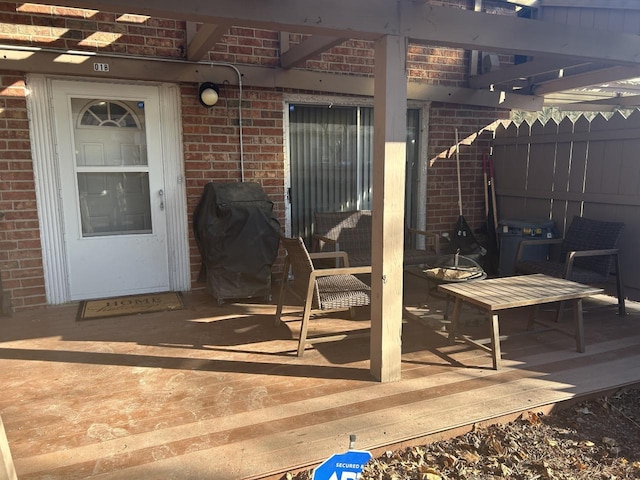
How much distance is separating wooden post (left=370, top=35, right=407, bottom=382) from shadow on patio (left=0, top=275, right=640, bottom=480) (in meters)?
0.23

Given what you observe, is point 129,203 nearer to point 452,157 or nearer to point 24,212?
point 24,212

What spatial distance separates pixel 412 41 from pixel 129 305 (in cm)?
333

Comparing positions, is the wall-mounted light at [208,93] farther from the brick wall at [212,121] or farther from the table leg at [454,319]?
the table leg at [454,319]

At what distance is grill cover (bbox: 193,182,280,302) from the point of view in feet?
14.0

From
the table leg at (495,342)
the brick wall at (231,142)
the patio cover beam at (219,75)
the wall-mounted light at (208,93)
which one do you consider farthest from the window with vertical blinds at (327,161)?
the table leg at (495,342)

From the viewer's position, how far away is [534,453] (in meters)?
2.15

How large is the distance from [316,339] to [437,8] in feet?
7.31

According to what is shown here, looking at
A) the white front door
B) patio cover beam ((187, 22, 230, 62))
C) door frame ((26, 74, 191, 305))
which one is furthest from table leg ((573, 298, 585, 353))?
the white front door

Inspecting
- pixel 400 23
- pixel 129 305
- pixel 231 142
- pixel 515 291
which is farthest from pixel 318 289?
pixel 231 142

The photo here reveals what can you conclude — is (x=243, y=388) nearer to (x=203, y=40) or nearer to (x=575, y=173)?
(x=203, y=40)

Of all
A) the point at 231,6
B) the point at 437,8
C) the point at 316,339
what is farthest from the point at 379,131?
the point at 316,339

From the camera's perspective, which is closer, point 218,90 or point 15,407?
point 15,407

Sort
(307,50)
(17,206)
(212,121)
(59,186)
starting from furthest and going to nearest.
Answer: (212,121) → (59,186) → (17,206) → (307,50)

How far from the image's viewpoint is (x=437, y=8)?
2.60 meters
